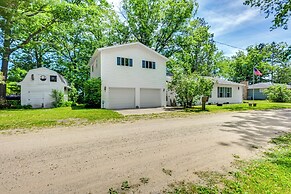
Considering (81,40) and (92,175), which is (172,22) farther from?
(92,175)

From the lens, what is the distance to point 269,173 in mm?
3482

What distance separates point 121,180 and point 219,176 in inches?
75.2

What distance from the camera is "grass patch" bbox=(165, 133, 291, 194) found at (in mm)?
2877

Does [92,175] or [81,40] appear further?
[81,40]

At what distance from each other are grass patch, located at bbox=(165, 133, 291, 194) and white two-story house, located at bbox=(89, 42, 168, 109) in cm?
1406

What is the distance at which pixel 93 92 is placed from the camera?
55.3 feet

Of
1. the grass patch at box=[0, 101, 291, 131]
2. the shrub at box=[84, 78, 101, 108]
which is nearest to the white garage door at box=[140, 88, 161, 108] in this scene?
the shrub at box=[84, 78, 101, 108]

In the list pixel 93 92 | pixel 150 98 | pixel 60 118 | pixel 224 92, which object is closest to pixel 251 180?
pixel 60 118

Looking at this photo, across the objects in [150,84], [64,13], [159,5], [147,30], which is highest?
[159,5]

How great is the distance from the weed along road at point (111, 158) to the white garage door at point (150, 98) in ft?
39.0

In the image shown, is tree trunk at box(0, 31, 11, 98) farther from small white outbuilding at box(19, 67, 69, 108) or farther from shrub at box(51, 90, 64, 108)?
shrub at box(51, 90, 64, 108)

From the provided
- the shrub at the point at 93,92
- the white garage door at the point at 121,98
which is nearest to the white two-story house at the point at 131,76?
the white garage door at the point at 121,98

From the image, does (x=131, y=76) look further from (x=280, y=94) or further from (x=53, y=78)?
(x=280, y=94)

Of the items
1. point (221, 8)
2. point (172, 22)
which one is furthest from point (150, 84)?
point (172, 22)
